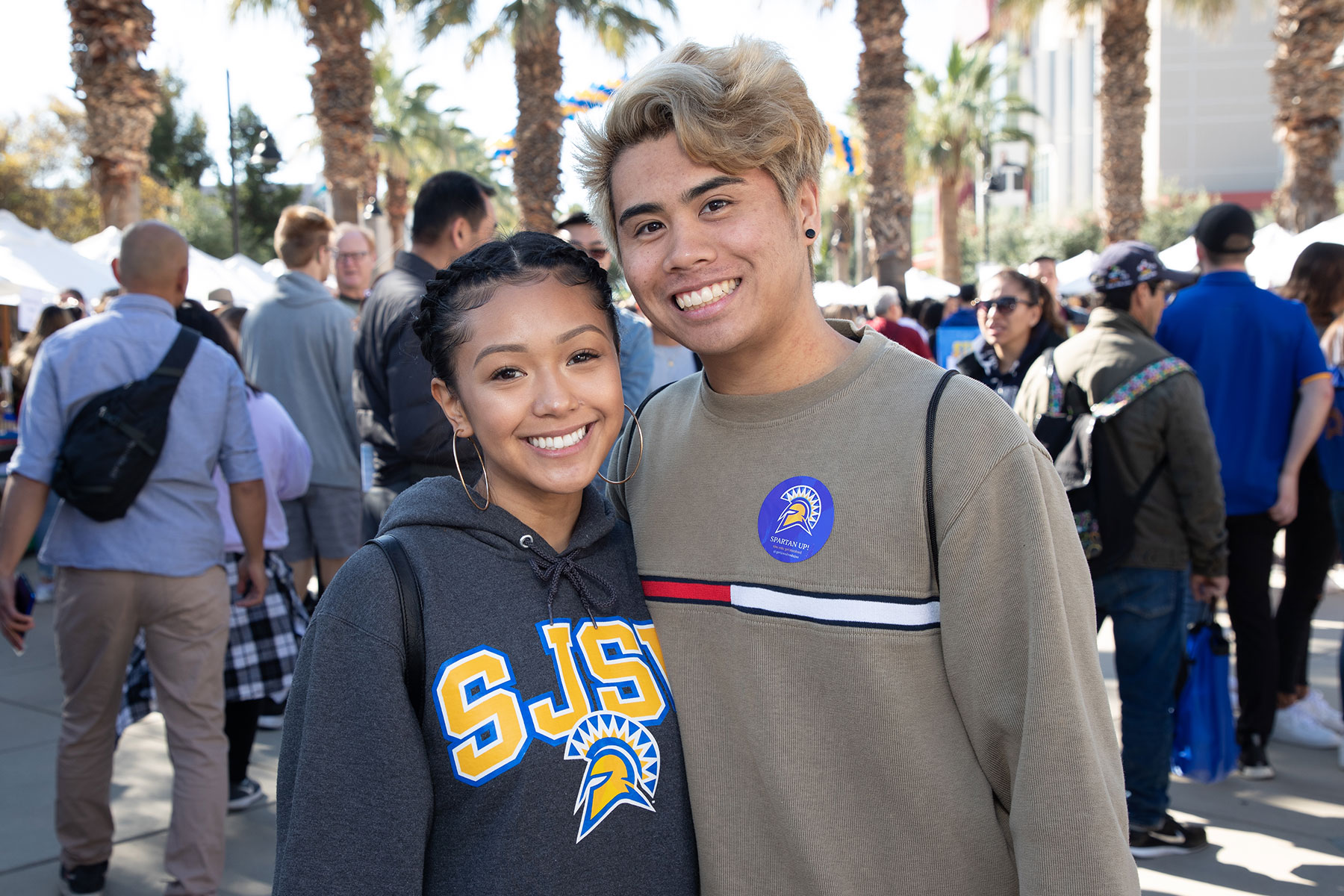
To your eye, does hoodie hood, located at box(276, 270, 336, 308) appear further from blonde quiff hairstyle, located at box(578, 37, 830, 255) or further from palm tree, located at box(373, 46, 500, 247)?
palm tree, located at box(373, 46, 500, 247)

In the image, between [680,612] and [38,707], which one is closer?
[680,612]

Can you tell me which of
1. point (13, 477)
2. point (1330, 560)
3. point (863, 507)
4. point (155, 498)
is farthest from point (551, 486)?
point (1330, 560)

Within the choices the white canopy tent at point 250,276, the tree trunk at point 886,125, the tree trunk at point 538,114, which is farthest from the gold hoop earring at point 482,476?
the tree trunk at point 538,114

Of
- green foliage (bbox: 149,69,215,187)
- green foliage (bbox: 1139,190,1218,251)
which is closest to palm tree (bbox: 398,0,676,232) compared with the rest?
green foliage (bbox: 149,69,215,187)

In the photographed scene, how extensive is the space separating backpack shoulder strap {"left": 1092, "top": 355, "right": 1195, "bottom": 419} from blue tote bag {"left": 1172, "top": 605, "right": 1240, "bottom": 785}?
3.06ft

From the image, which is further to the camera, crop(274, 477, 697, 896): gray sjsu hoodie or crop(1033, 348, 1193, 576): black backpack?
Result: crop(1033, 348, 1193, 576): black backpack

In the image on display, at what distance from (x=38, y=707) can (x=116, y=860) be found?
2.06m

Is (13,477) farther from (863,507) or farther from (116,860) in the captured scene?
(863,507)

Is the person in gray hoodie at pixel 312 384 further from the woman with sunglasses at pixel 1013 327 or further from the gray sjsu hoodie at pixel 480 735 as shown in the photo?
the gray sjsu hoodie at pixel 480 735

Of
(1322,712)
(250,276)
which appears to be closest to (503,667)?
(1322,712)

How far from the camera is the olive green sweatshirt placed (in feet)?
4.52

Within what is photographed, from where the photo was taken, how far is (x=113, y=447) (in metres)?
3.26

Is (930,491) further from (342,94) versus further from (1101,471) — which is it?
(342,94)

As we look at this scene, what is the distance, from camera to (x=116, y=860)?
3.77 metres
